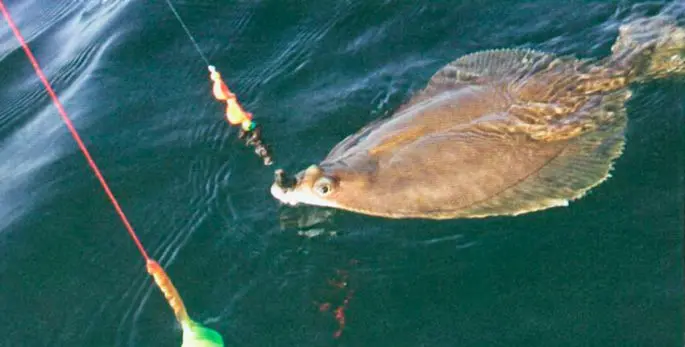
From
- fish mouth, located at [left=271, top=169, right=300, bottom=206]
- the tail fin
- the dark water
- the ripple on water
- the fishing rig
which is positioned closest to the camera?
the fishing rig

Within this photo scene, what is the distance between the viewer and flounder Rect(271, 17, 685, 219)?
483cm

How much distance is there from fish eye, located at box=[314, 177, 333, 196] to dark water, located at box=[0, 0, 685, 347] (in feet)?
1.16

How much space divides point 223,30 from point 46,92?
2.49 meters

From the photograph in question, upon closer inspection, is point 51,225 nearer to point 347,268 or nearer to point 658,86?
point 347,268

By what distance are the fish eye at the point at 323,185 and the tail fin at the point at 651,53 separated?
2718 millimetres

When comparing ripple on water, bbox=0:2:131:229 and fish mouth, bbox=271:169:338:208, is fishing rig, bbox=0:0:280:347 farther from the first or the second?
ripple on water, bbox=0:2:131:229

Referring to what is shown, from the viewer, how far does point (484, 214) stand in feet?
15.5

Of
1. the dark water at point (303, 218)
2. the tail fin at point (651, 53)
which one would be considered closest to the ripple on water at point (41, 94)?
the dark water at point (303, 218)

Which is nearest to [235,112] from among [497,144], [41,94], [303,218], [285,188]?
[285,188]

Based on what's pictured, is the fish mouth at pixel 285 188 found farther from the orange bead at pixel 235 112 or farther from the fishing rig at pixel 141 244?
the orange bead at pixel 235 112

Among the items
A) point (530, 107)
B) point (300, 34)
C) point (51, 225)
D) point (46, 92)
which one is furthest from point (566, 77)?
point (46, 92)

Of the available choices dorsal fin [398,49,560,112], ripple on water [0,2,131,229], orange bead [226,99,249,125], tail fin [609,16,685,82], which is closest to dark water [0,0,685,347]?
ripple on water [0,2,131,229]

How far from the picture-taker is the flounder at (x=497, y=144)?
4.83 metres

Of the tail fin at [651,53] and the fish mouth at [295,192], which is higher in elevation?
the fish mouth at [295,192]
